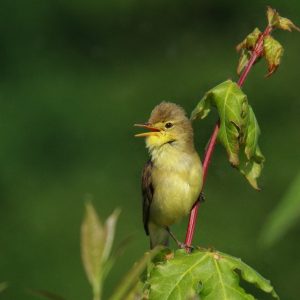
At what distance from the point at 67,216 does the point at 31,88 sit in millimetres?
2020

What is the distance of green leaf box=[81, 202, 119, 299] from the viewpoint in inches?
48.7

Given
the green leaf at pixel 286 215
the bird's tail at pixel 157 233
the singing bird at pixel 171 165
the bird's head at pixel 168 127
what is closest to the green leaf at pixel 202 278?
the green leaf at pixel 286 215

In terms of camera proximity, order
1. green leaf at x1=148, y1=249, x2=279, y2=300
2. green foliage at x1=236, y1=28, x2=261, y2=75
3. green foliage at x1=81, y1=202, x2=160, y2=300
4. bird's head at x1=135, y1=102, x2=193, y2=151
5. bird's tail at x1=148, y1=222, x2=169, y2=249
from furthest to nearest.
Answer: bird's tail at x1=148, y1=222, x2=169, y2=249 < bird's head at x1=135, y1=102, x2=193, y2=151 < green foliage at x1=236, y1=28, x2=261, y2=75 < green leaf at x1=148, y1=249, x2=279, y2=300 < green foliage at x1=81, y1=202, x2=160, y2=300

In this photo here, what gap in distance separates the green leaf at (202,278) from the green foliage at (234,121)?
24cm

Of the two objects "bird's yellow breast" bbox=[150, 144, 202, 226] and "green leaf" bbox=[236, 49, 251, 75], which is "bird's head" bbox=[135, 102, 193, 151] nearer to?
"bird's yellow breast" bbox=[150, 144, 202, 226]

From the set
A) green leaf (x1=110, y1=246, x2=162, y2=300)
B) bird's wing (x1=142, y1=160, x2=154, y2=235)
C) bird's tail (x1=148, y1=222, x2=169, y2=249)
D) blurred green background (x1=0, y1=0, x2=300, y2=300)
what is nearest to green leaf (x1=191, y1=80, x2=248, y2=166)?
green leaf (x1=110, y1=246, x2=162, y2=300)

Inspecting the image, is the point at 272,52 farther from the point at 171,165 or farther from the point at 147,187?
Result: the point at 147,187

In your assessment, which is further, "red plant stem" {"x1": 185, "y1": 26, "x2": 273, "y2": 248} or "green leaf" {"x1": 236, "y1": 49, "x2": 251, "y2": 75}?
"green leaf" {"x1": 236, "y1": 49, "x2": 251, "y2": 75}

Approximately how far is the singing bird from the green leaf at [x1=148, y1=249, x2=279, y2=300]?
1458 mm

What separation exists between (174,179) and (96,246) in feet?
8.26

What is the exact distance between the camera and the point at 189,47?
12.6 m

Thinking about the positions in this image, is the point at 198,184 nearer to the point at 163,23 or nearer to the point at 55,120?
the point at 55,120

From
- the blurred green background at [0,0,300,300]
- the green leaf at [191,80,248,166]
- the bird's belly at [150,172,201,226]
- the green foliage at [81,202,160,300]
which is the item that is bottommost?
the blurred green background at [0,0,300,300]

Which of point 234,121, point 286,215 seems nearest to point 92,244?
point 286,215
